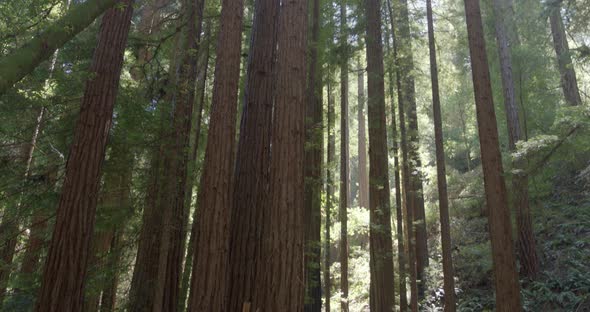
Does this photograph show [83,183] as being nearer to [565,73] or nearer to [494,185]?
[494,185]

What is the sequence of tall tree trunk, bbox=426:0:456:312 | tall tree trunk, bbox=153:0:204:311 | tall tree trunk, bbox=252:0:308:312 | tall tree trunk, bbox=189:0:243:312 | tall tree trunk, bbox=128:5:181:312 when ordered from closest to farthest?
1. tall tree trunk, bbox=252:0:308:312
2. tall tree trunk, bbox=189:0:243:312
3. tall tree trunk, bbox=153:0:204:311
4. tall tree trunk, bbox=128:5:181:312
5. tall tree trunk, bbox=426:0:456:312

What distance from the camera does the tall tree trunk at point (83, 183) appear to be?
16.4 feet

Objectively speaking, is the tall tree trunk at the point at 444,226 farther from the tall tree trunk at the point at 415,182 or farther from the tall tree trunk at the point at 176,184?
the tall tree trunk at the point at 176,184

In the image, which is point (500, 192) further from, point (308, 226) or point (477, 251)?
point (477, 251)

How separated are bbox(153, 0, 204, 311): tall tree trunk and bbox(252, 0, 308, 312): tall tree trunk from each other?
2114 millimetres

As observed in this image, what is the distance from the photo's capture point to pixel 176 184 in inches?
255

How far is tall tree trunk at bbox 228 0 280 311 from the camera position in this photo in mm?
5898

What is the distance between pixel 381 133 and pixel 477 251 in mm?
5013

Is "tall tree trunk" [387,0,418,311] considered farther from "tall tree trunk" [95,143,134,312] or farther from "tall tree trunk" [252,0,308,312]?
"tall tree trunk" [95,143,134,312]

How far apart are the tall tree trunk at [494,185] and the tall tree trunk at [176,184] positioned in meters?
4.66

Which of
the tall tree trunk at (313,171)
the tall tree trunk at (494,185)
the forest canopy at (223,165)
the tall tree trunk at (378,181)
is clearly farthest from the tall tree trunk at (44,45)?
the tall tree trunk at (494,185)

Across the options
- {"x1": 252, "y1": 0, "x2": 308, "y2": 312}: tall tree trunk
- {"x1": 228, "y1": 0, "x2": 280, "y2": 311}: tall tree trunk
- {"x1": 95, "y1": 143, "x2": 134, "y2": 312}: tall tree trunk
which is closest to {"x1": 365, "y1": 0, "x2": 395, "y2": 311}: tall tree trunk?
{"x1": 228, "y1": 0, "x2": 280, "y2": 311}: tall tree trunk

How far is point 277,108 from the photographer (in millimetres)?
4582

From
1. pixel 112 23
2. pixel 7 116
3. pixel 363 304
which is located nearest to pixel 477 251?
pixel 363 304
